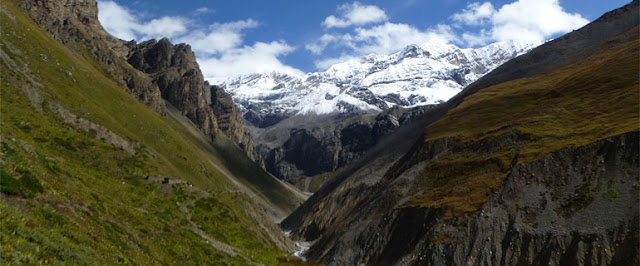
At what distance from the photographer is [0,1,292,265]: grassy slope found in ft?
51.8

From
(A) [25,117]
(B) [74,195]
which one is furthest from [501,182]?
(A) [25,117]

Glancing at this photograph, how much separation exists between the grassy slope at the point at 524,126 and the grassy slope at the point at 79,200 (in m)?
33.7

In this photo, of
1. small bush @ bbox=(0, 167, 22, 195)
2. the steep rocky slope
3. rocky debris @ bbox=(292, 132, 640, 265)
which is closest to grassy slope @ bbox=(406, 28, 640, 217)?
the steep rocky slope

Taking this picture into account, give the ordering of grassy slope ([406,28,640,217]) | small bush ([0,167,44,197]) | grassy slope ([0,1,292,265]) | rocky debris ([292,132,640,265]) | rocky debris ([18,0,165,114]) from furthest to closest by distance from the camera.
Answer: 1. rocky debris ([18,0,165,114])
2. grassy slope ([406,28,640,217])
3. rocky debris ([292,132,640,265])
4. small bush ([0,167,44,197])
5. grassy slope ([0,1,292,265])

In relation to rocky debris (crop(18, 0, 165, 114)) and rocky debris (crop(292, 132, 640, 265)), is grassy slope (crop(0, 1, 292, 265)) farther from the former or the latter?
rocky debris (crop(18, 0, 165, 114))

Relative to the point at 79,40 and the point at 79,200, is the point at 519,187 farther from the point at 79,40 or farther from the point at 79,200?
the point at 79,40

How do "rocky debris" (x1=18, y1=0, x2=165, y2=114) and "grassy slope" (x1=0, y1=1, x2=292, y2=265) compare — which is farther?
"rocky debris" (x1=18, y1=0, x2=165, y2=114)

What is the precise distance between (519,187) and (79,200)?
171 ft

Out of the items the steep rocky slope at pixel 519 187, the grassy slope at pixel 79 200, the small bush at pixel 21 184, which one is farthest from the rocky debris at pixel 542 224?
the small bush at pixel 21 184

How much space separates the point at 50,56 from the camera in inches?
3506

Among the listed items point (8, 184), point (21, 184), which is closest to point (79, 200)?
point (21, 184)

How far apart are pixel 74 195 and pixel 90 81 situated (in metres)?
92.4

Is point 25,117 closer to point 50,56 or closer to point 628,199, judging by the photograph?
point 50,56

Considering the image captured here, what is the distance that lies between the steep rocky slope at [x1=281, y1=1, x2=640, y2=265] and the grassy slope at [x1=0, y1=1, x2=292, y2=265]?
23.5 metres
